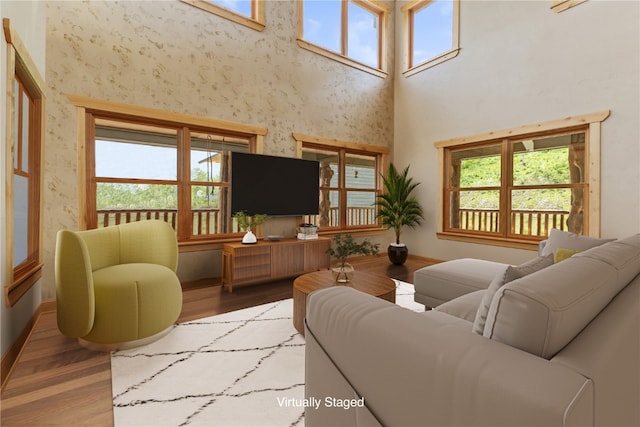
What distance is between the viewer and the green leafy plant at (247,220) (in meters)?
3.70

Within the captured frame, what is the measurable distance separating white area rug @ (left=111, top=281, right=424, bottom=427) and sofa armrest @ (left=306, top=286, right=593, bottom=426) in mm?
596

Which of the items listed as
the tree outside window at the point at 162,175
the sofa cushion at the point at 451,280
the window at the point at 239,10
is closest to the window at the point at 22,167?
the tree outside window at the point at 162,175

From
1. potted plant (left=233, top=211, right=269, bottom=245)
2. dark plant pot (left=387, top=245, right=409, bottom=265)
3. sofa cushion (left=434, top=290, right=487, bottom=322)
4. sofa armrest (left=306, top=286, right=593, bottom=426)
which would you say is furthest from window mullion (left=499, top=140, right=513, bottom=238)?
sofa armrest (left=306, top=286, right=593, bottom=426)

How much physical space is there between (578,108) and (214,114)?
173 inches

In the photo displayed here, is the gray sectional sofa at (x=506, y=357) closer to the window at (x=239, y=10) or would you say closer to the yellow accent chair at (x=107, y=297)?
the yellow accent chair at (x=107, y=297)

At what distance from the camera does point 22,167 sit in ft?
7.84

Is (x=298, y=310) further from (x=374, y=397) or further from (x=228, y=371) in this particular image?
(x=374, y=397)

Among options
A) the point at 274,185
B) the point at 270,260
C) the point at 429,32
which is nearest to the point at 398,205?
the point at 274,185

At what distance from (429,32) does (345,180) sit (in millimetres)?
2917

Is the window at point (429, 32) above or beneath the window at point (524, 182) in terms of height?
above

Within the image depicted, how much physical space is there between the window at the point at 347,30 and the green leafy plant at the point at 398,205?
1954 millimetres

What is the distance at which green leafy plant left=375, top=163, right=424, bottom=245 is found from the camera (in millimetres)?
5125

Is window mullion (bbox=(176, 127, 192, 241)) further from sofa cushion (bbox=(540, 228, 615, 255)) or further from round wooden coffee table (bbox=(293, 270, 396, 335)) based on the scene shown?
sofa cushion (bbox=(540, 228, 615, 255))

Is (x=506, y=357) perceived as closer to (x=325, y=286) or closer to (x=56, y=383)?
(x=325, y=286)
